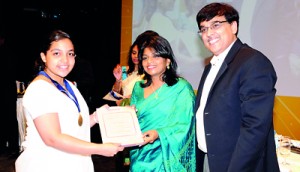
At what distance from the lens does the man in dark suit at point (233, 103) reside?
1283mm

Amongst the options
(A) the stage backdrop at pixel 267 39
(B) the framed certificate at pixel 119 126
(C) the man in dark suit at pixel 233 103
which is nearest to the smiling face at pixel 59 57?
(B) the framed certificate at pixel 119 126

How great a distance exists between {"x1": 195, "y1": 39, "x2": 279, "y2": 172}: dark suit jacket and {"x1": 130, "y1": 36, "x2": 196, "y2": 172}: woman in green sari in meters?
0.39

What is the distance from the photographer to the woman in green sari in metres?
1.87

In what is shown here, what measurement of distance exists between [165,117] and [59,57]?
0.78m

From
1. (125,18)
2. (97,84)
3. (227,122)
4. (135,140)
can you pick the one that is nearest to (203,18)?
(227,122)

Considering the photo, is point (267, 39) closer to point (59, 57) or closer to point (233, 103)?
point (233, 103)

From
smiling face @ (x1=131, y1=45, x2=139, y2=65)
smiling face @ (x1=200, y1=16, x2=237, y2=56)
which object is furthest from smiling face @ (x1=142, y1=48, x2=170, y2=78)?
smiling face @ (x1=131, y1=45, x2=139, y2=65)

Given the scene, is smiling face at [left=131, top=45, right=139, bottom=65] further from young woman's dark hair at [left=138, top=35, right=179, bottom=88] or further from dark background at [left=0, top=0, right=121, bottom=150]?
dark background at [left=0, top=0, right=121, bottom=150]

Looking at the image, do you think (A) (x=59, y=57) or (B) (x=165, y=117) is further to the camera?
(B) (x=165, y=117)

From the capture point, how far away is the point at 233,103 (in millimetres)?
1389

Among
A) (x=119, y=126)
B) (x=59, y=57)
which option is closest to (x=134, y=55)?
(x=119, y=126)

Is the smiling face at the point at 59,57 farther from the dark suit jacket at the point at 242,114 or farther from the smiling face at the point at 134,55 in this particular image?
the smiling face at the point at 134,55

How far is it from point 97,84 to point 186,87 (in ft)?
13.6

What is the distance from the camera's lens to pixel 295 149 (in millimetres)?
2105
